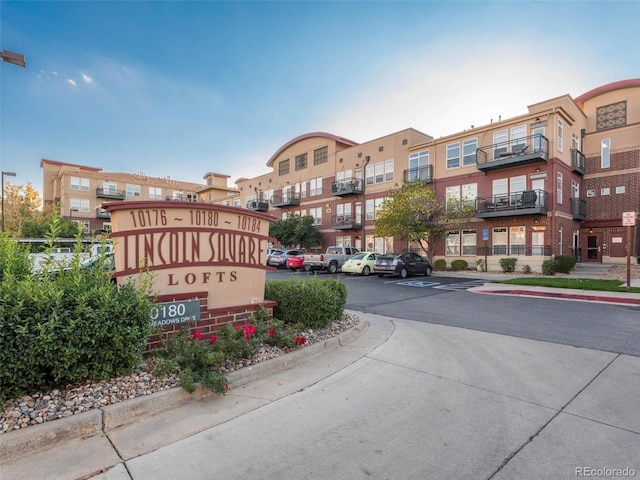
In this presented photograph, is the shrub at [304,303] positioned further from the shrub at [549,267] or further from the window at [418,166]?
the window at [418,166]

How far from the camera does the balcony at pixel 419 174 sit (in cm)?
2689

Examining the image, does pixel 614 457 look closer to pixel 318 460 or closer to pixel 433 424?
pixel 433 424

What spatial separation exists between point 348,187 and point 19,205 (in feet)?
110

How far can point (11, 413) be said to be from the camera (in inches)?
117

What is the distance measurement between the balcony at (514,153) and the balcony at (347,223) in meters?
11.8

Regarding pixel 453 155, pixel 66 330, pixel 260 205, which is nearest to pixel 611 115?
pixel 453 155

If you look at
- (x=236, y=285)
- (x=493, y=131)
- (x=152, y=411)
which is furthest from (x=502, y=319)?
(x=493, y=131)

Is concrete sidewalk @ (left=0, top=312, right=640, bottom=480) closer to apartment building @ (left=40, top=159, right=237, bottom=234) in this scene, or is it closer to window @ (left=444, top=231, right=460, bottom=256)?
window @ (left=444, top=231, right=460, bottom=256)

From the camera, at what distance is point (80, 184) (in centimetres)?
4850

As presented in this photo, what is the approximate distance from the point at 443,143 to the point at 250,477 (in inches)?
1082

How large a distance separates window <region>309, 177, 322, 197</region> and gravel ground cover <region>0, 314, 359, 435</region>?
33.4 m

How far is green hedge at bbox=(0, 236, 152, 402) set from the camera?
3016mm

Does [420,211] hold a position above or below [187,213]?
above

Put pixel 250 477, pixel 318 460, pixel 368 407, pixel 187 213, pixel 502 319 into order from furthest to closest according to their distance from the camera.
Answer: pixel 502 319, pixel 187 213, pixel 368 407, pixel 318 460, pixel 250 477
